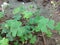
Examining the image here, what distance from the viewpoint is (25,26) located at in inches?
113

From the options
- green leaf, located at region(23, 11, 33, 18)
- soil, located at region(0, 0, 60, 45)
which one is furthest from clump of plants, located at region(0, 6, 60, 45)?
soil, located at region(0, 0, 60, 45)

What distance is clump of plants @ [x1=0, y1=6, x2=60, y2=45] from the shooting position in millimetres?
2730

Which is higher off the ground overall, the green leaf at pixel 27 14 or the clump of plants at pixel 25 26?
the green leaf at pixel 27 14

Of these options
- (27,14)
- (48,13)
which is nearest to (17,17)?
(27,14)

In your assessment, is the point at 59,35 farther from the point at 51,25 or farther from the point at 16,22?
the point at 16,22

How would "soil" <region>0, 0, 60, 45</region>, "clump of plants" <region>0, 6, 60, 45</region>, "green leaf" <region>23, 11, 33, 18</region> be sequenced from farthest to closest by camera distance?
"soil" <region>0, 0, 60, 45</region>, "green leaf" <region>23, 11, 33, 18</region>, "clump of plants" <region>0, 6, 60, 45</region>

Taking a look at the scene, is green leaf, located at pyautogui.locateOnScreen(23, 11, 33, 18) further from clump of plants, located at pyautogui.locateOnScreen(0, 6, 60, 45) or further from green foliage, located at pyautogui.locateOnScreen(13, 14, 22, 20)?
green foliage, located at pyautogui.locateOnScreen(13, 14, 22, 20)

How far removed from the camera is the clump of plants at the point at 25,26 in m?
2.73

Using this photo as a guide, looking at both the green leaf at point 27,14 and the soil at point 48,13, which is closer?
the green leaf at point 27,14

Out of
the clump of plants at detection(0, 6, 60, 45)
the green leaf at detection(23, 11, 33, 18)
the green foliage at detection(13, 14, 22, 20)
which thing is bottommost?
the clump of plants at detection(0, 6, 60, 45)

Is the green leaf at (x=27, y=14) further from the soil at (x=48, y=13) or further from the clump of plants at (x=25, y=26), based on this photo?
the soil at (x=48, y=13)

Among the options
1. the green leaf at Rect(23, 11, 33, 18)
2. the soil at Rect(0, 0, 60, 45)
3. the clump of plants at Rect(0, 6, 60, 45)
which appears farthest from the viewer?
the soil at Rect(0, 0, 60, 45)

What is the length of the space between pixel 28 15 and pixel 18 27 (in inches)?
9.8

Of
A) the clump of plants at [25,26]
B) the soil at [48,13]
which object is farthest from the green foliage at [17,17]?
the soil at [48,13]
